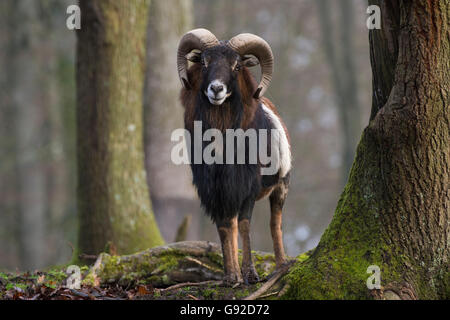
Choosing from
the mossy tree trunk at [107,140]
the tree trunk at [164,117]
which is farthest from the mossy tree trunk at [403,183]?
the tree trunk at [164,117]

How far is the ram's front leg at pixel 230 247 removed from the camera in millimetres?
6875

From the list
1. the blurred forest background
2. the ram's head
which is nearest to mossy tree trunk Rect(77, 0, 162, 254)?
the ram's head

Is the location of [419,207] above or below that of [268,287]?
above

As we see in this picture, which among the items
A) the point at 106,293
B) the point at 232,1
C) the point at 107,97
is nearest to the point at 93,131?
the point at 107,97

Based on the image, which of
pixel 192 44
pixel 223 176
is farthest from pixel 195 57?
pixel 223 176

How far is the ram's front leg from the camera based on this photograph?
688 centimetres

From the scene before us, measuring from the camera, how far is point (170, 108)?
1347 centimetres

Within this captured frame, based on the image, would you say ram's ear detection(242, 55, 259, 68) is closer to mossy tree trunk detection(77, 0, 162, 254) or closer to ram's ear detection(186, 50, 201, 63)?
ram's ear detection(186, 50, 201, 63)

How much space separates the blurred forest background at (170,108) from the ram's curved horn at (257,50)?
254 inches

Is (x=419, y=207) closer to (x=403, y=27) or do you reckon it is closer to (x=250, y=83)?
(x=403, y=27)

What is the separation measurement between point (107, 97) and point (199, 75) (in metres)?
2.85

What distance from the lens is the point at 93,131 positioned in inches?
373

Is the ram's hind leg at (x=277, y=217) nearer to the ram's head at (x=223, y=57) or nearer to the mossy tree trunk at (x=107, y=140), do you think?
the ram's head at (x=223, y=57)
